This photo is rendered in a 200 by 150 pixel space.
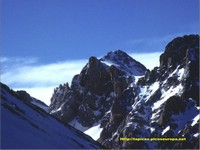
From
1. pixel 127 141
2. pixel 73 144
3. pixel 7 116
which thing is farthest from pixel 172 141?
pixel 7 116

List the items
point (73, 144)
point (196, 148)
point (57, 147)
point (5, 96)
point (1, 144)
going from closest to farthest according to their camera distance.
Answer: point (1, 144)
point (57, 147)
point (73, 144)
point (5, 96)
point (196, 148)

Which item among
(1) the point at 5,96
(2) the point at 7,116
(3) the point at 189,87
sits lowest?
(2) the point at 7,116

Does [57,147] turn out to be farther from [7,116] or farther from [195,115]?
[195,115]

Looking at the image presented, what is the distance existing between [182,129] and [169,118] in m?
10.7

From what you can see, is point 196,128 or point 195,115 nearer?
point 196,128

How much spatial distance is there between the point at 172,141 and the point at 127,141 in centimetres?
2300

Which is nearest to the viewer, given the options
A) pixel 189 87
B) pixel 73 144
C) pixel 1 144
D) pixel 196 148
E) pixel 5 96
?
pixel 1 144

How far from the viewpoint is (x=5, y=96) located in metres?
80.2

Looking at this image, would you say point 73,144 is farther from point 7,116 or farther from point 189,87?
point 189,87

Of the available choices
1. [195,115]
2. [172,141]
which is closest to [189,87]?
[195,115]

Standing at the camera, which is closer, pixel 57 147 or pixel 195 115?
pixel 57 147

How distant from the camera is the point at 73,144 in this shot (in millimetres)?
72250

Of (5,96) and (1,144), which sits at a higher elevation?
(5,96)

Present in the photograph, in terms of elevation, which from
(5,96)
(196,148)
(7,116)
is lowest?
(196,148)
